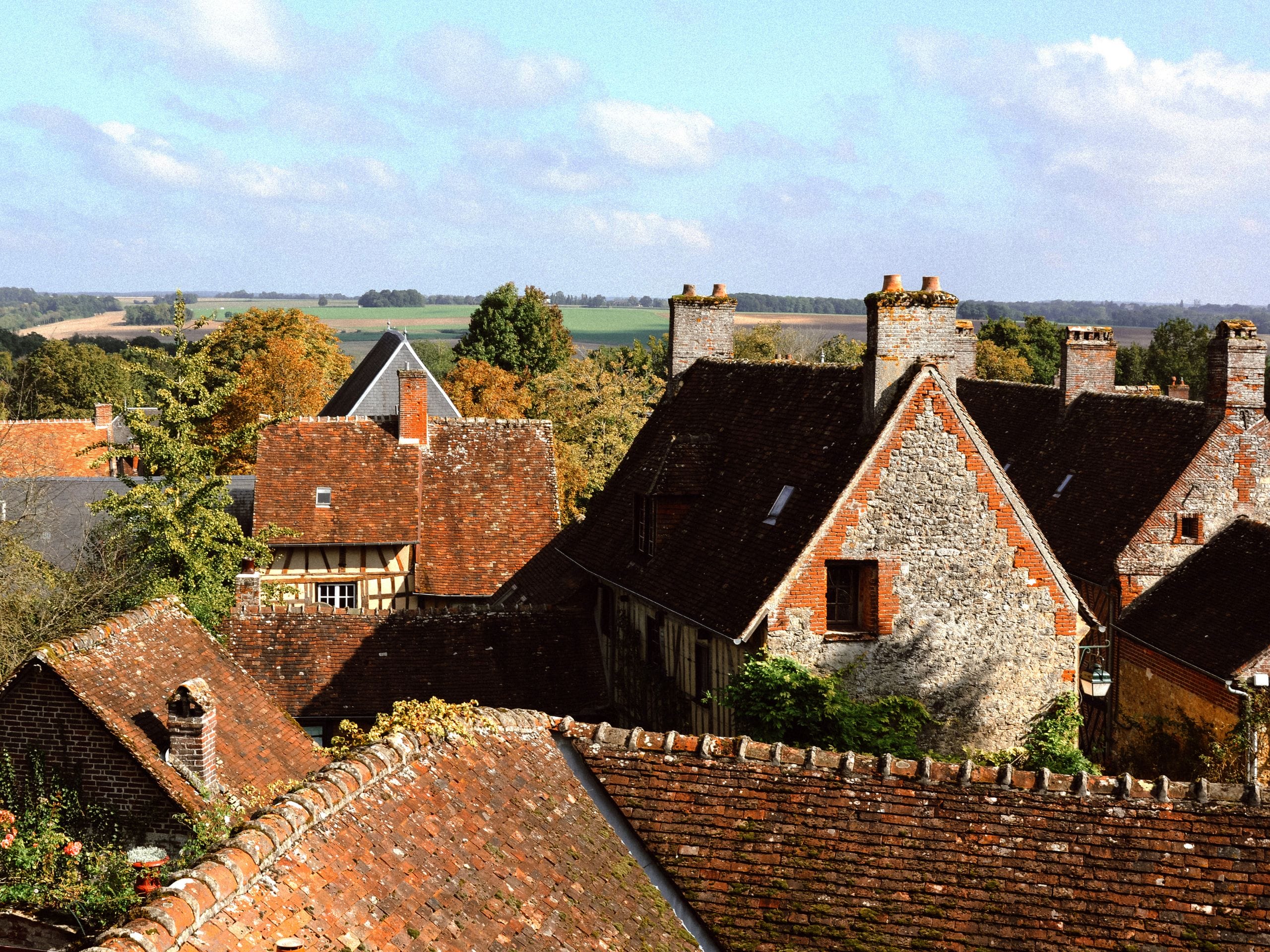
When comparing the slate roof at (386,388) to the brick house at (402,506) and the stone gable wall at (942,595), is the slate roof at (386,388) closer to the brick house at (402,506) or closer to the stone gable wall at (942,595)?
the brick house at (402,506)

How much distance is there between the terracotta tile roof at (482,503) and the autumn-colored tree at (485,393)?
16.8m

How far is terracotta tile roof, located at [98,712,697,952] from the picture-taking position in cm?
735

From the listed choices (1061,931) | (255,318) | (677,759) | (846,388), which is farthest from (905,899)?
(255,318)

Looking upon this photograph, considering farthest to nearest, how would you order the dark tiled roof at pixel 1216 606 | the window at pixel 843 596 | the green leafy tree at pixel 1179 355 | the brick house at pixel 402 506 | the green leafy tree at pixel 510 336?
the green leafy tree at pixel 1179 355
the green leafy tree at pixel 510 336
the brick house at pixel 402 506
the dark tiled roof at pixel 1216 606
the window at pixel 843 596

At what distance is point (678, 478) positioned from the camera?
75.3 ft

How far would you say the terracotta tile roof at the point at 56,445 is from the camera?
52.4 metres

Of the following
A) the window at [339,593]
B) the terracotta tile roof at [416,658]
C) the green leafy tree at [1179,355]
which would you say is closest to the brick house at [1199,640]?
the terracotta tile roof at [416,658]

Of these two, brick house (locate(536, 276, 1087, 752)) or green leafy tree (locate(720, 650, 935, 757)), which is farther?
brick house (locate(536, 276, 1087, 752))

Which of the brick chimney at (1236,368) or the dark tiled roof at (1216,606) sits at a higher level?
the brick chimney at (1236,368)

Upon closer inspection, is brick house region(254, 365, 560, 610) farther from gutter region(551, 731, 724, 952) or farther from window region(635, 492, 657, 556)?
gutter region(551, 731, 724, 952)

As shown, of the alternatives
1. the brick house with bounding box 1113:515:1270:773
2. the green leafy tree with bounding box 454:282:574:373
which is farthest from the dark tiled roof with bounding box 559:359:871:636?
the green leafy tree with bounding box 454:282:574:373

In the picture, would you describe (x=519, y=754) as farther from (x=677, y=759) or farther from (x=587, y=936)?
(x=587, y=936)

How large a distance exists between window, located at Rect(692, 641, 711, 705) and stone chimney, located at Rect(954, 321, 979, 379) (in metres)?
20.3

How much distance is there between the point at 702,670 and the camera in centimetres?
2041
